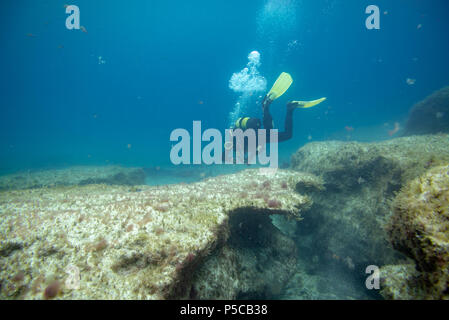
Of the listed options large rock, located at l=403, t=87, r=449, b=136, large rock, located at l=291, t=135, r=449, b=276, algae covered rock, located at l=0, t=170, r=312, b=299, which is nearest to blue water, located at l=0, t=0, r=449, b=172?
large rock, located at l=403, t=87, r=449, b=136

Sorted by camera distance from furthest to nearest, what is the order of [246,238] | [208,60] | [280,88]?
[208,60]
[280,88]
[246,238]

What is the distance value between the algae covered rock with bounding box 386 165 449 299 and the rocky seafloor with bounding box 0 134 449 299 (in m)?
0.01

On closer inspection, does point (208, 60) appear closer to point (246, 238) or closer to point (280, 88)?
point (280, 88)

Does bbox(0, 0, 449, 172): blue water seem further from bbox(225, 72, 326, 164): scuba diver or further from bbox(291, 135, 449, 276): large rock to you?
bbox(291, 135, 449, 276): large rock

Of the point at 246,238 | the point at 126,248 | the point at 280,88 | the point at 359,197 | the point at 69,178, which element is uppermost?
the point at 280,88

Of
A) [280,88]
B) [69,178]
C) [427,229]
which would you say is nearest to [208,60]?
[280,88]

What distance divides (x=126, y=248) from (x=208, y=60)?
263 ft

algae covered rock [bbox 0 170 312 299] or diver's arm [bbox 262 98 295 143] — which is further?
diver's arm [bbox 262 98 295 143]

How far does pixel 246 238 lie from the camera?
6.25 metres

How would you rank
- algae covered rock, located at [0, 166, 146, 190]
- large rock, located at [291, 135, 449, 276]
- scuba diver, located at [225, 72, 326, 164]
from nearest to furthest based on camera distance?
1. large rock, located at [291, 135, 449, 276]
2. scuba diver, located at [225, 72, 326, 164]
3. algae covered rock, located at [0, 166, 146, 190]

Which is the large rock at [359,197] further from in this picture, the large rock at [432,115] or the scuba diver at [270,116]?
the large rock at [432,115]

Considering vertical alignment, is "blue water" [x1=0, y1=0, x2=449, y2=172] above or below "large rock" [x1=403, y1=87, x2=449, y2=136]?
above

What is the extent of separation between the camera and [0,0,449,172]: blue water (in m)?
54.1
